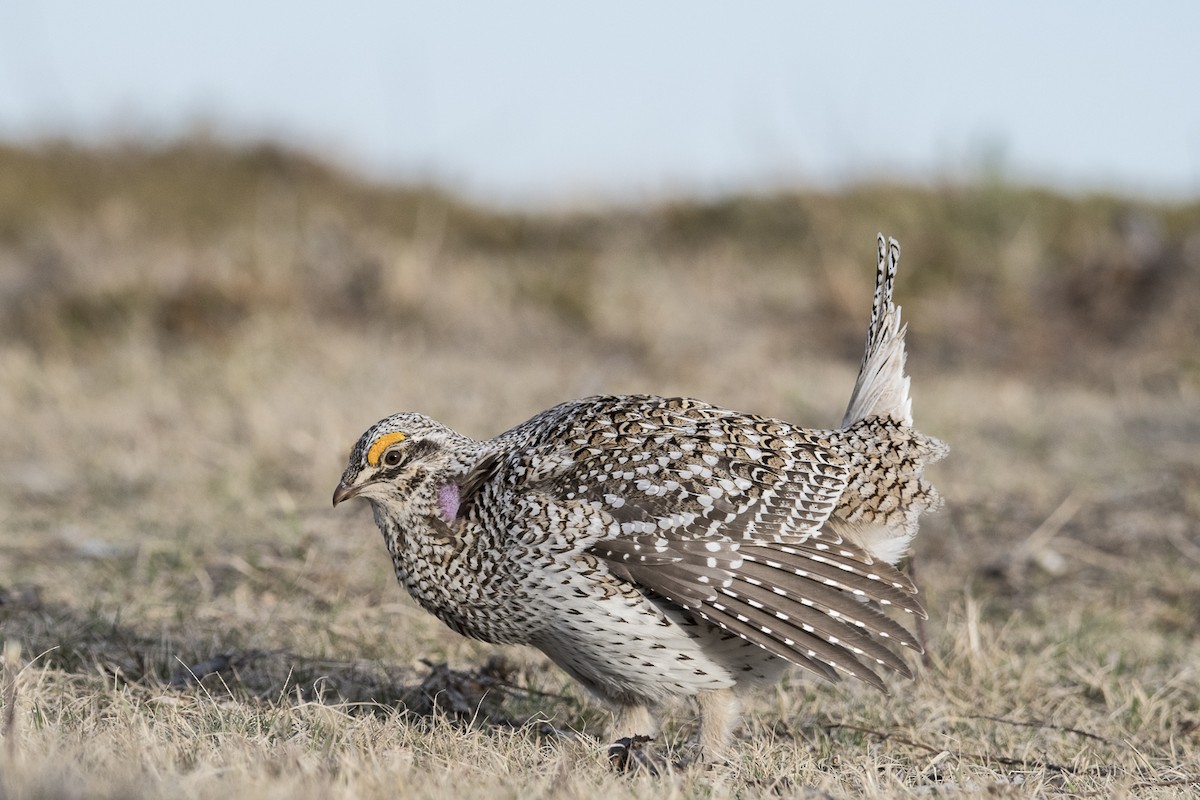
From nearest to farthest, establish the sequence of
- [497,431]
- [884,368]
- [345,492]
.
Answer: [345,492] → [884,368] → [497,431]

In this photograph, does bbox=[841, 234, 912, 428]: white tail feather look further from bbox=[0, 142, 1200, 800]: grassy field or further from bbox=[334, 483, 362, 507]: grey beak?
bbox=[334, 483, 362, 507]: grey beak

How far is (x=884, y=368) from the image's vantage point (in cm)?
430

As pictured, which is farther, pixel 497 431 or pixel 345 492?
pixel 497 431

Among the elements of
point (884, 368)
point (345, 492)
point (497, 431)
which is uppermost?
point (884, 368)

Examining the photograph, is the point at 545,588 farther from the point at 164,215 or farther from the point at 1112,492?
the point at 164,215

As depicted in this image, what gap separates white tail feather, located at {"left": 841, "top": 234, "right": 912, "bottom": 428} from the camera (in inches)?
168

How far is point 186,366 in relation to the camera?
891 cm

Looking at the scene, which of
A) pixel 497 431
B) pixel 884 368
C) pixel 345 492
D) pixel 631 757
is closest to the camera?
pixel 631 757

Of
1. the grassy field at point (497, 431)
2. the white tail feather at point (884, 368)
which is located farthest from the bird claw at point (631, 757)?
the white tail feather at point (884, 368)

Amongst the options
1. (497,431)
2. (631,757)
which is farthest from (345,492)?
(497,431)

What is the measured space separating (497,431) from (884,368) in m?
3.62

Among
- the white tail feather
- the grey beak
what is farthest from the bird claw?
the white tail feather

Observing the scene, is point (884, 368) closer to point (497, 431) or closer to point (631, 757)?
point (631, 757)

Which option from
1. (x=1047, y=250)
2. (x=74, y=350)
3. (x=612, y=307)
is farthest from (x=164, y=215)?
(x=1047, y=250)
